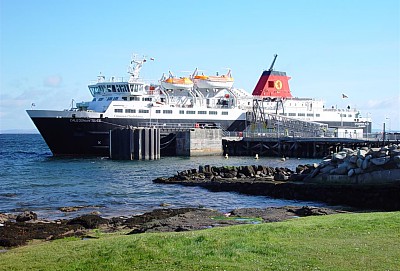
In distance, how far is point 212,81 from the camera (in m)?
81.3

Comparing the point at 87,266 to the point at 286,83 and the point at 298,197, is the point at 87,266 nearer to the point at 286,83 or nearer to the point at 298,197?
the point at 298,197

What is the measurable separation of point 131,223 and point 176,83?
5776cm

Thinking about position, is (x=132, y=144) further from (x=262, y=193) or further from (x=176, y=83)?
(x=262, y=193)

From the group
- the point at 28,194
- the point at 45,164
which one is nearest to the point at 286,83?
the point at 45,164

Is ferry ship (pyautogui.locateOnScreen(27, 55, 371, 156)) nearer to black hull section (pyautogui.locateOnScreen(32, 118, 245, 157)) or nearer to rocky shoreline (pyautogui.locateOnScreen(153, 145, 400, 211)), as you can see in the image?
black hull section (pyautogui.locateOnScreen(32, 118, 245, 157))

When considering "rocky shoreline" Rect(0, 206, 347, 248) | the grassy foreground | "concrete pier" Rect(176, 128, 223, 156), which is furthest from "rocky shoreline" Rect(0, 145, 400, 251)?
"concrete pier" Rect(176, 128, 223, 156)

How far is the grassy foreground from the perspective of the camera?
1101 cm

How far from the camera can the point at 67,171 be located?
1948 inches

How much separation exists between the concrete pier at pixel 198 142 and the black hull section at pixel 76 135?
7.52 m

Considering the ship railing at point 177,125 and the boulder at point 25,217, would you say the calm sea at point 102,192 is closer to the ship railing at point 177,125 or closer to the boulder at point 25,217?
the boulder at point 25,217

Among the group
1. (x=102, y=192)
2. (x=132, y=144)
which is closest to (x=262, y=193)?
(x=102, y=192)

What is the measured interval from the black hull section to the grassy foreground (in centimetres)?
4965

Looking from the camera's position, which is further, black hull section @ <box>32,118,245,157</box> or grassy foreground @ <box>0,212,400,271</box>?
black hull section @ <box>32,118,245,157</box>

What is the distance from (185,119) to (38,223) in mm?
52883
